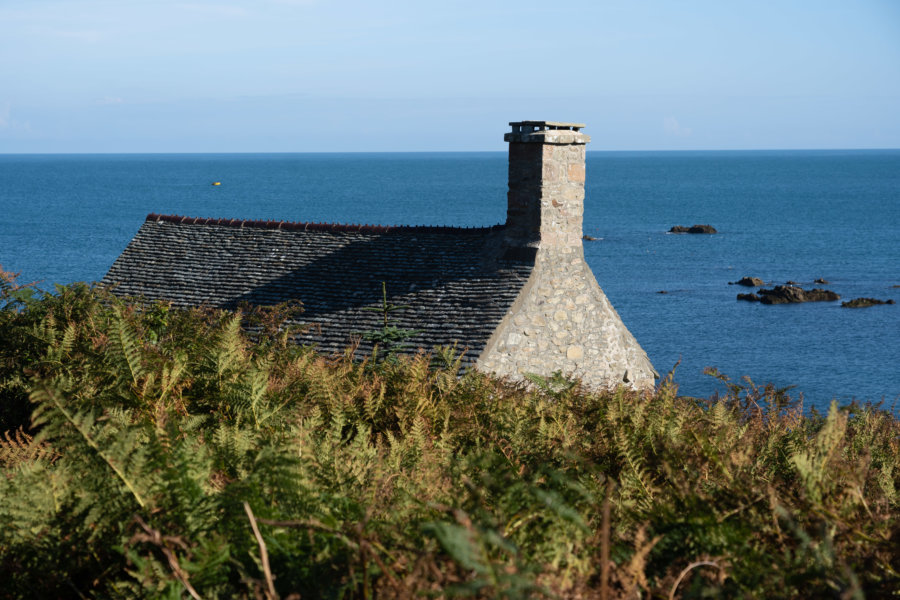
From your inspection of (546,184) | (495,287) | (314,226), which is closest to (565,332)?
(495,287)

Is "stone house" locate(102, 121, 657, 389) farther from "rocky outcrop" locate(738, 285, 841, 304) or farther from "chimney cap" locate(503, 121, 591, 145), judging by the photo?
"rocky outcrop" locate(738, 285, 841, 304)

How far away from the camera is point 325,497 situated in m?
2.78

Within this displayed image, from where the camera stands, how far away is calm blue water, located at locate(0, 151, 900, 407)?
139 ft

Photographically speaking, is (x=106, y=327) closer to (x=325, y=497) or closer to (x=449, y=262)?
(x=325, y=497)

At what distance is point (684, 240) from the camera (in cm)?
8794

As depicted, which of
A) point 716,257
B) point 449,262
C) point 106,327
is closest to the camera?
point 106,327

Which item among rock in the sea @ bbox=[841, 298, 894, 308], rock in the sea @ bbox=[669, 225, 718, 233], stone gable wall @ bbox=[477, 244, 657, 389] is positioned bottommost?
rock in the sea @ bbox=[841, 298, 894, 308]

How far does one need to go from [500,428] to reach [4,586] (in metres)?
3.07

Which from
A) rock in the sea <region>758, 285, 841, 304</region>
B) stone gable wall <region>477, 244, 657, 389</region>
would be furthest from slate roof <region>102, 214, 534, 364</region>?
rock in the sea <region>758, 285, 841, 304</region>

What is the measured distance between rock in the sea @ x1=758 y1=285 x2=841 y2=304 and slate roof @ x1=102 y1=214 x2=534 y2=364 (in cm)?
4405

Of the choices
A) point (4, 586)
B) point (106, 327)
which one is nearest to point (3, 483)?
point (4, 586)

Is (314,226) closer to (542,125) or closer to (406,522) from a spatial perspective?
(542,125)

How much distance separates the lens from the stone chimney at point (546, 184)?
16.0 metres

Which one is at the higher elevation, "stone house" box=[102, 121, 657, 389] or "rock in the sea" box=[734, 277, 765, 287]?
"stone house" box=[102, 121, 657, 389]
